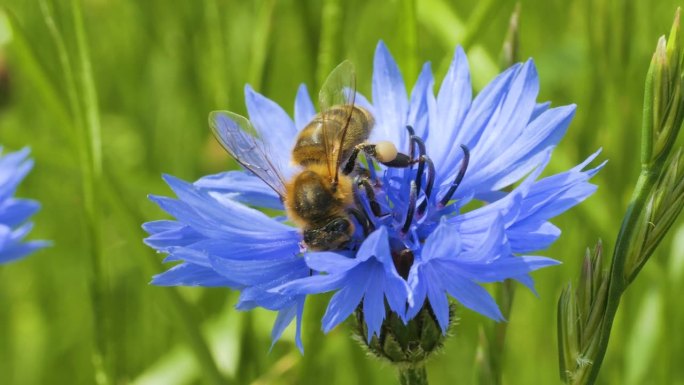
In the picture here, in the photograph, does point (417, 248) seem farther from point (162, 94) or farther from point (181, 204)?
point (162, 94)

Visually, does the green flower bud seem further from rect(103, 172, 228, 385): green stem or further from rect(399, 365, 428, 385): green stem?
rect(103, 172, 228, 385): green stem

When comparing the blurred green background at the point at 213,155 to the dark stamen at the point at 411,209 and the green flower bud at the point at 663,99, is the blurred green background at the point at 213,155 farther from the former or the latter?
the green flower bud at the point at 663,99

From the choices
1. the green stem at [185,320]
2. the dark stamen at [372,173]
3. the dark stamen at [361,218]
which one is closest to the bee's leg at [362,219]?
the dark stamen at [361,218]

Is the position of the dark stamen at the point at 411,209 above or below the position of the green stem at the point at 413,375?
above

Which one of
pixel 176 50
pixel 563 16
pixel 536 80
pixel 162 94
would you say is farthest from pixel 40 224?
pixel 536 80

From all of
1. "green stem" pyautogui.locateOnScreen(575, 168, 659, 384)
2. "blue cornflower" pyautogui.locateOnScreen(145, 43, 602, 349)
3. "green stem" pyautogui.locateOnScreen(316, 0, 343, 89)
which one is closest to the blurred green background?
"green stem" pyautogui.locateOnScreen(316, 0, 343, 89)

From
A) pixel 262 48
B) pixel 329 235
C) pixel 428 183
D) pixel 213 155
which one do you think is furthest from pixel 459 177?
pixel 213 155
